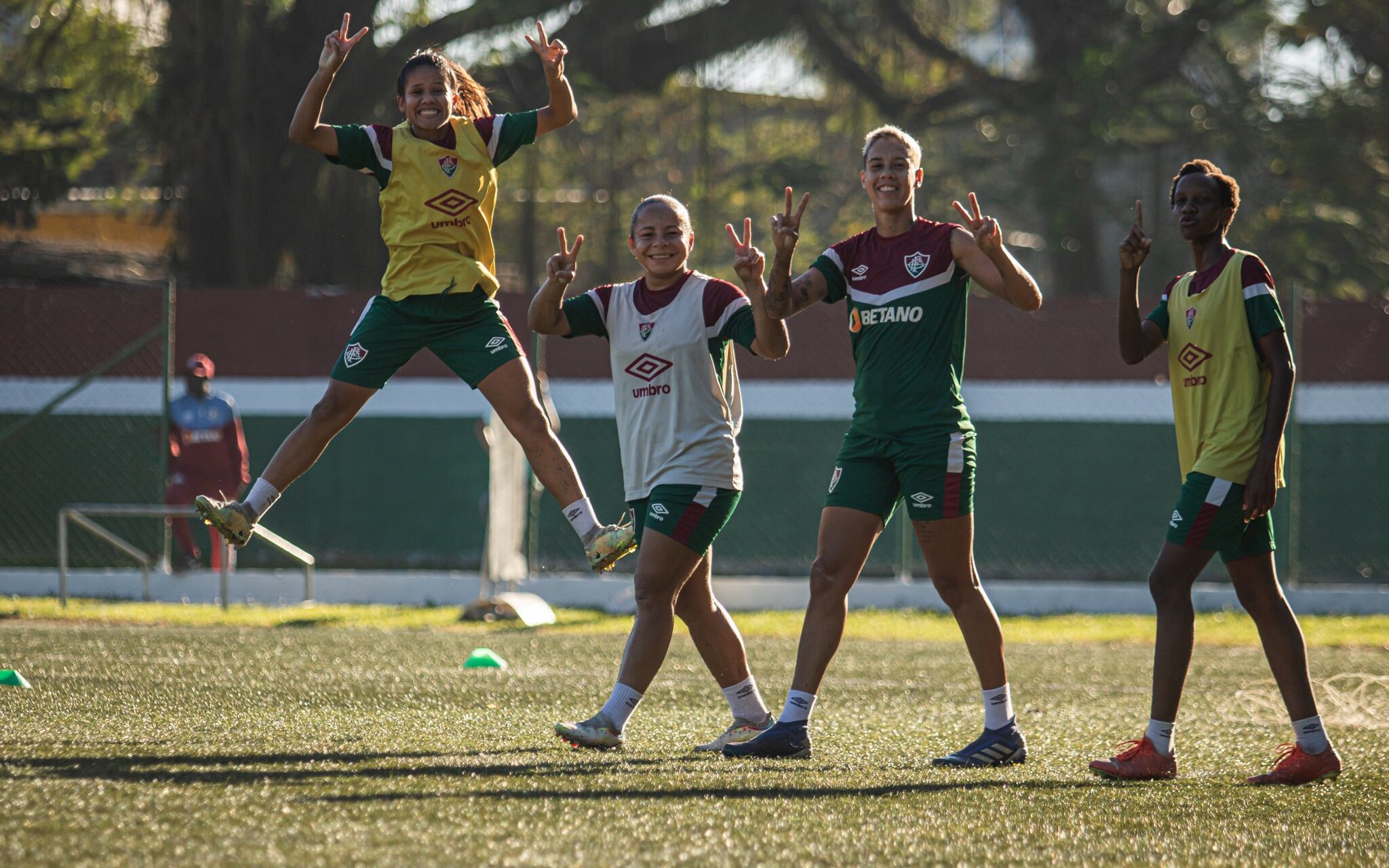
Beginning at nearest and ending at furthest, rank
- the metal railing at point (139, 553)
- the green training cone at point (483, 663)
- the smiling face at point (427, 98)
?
the smiling face at point (427, 98)
the green training cone at point (483, 663)
the metal railing at point (139, 553)

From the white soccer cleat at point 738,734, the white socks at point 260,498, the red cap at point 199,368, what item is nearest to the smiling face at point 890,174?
the white soccer cleat at point 738,734

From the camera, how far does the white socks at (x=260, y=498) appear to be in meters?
5.66

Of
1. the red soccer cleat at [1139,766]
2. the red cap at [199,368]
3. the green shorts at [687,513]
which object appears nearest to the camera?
the red soccer cleat at [1139,766]

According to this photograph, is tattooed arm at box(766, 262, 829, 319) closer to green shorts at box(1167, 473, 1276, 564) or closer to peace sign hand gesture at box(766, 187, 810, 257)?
peace sign hand gesture at box(766, 187, 810, 257)

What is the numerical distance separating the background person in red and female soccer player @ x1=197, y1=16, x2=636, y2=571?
7.17m

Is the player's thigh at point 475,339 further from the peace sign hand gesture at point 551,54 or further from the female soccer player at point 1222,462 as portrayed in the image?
the female soccer player at point 1222,462

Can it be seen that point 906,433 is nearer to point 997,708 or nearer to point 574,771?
point 997,708

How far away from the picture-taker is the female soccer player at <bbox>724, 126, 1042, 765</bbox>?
15.8 feet

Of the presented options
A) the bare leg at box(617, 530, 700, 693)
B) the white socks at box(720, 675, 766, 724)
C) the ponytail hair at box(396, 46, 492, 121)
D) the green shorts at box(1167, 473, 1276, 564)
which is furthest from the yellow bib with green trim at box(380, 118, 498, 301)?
the green shorts at box(1167, 473, 1276, 564)

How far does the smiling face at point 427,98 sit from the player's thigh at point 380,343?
0.67m

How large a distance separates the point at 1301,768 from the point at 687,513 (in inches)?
81.1

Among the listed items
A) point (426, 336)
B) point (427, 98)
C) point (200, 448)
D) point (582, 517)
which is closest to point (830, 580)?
point (582, 517)

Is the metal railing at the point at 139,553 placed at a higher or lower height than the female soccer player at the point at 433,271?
lower

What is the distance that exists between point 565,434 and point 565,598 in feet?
6.51
